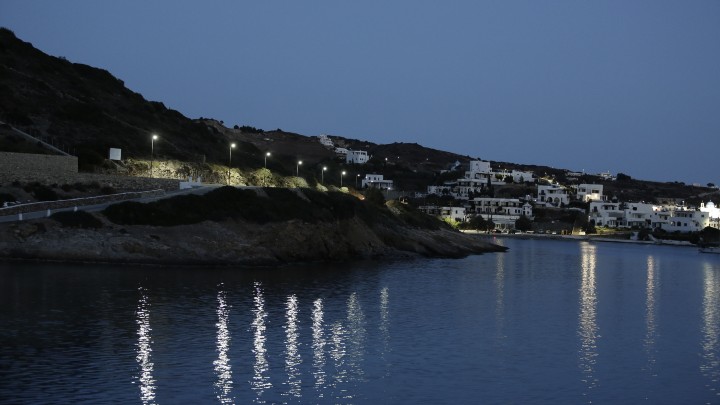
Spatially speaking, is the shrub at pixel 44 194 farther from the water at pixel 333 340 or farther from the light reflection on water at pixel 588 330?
the light reflection on water at pixel 588 330

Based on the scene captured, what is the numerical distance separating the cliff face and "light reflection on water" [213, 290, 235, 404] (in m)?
20.5

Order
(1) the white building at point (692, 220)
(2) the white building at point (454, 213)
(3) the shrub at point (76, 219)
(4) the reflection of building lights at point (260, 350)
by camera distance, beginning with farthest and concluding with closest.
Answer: (1) the white building at point (692, 220)
(2) the white building at point (454, 213)
(3) the shrub at point (76, 219)
(4) the reflection of building lights at point (260, 350)

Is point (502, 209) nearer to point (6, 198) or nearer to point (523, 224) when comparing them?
point (523, 224)

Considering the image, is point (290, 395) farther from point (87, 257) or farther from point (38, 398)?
point (87, 257)

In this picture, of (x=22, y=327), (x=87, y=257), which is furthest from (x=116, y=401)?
(x=87, y=257)

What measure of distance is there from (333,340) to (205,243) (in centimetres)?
3127

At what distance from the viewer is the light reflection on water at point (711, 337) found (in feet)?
103

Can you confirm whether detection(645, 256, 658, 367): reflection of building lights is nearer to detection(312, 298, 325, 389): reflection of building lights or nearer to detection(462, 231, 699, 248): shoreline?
detection(312, 298, 325, 389): reflection of building lights

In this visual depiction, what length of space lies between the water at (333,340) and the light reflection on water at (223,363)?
0.29 ft

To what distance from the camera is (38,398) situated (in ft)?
79.5

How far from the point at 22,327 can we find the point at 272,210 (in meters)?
40.3

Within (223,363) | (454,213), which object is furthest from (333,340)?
(454,213)

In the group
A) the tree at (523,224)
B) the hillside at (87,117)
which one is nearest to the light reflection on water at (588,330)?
the hillside at (87,117)

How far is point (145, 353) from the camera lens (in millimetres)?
31219
